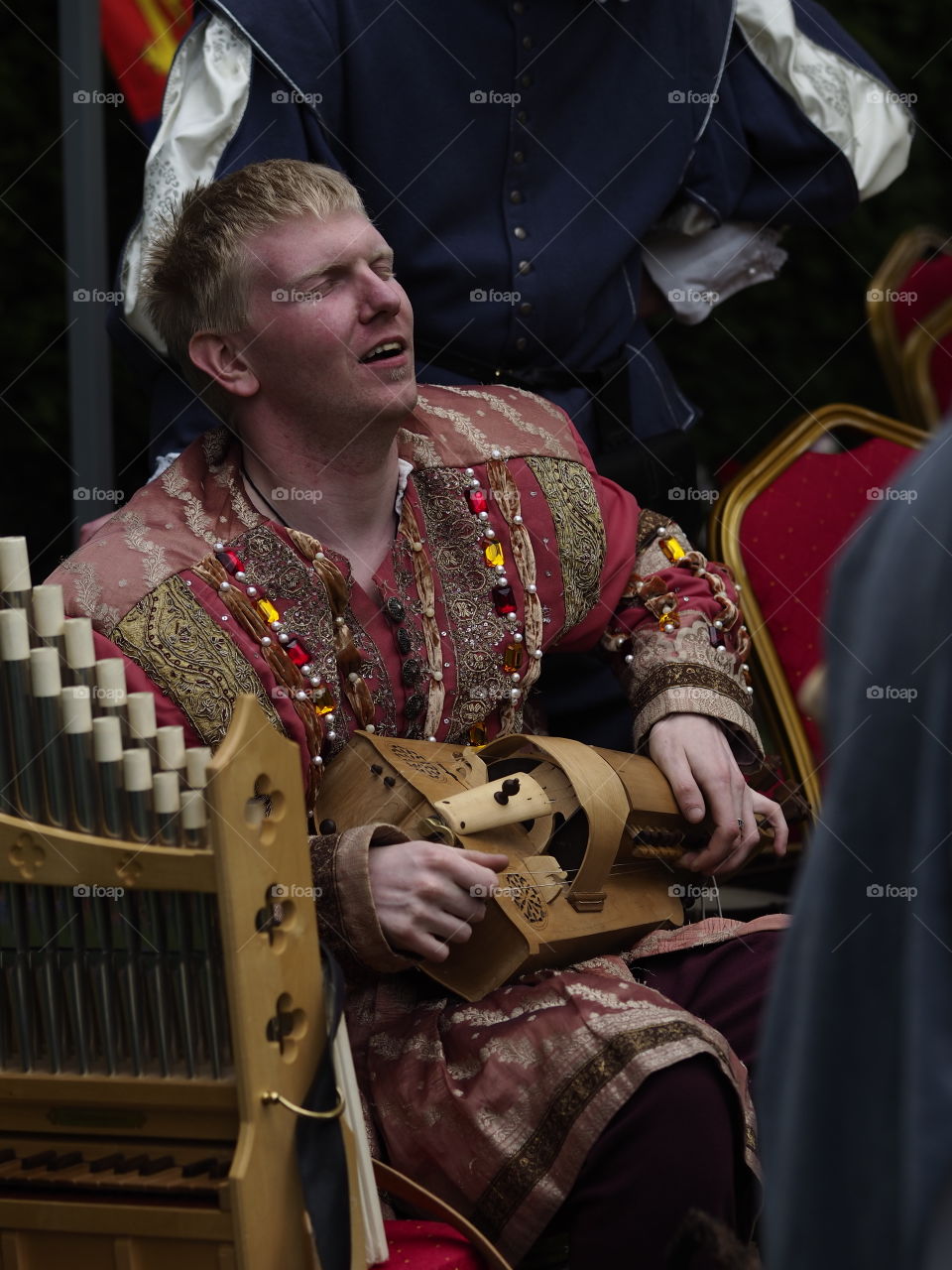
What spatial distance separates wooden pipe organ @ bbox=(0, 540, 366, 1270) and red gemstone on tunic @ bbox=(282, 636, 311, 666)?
1.29 feet

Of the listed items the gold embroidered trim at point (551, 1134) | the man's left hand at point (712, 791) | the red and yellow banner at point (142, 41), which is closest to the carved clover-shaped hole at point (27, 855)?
the gold embroidered trim at point (551, 1134)

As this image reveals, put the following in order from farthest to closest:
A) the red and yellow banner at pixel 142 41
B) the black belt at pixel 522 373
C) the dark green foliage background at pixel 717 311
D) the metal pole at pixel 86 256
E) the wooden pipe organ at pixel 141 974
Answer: the dark green foliage background at pixel 717 311, the red and yellow banner at pixel 142 41, the metal pole at pixel 86 256, the black belt at pixel 522 373, the wooden pipe organ at pixel 141 974

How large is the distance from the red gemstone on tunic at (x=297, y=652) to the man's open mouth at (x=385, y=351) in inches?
13.7

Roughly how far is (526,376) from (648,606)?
1.63 ft

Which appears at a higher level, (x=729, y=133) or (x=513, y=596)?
(x=729, y=133)

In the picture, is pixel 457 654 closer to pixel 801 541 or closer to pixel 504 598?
pixel 504 598

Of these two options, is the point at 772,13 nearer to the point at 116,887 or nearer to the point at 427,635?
the point at 427,635

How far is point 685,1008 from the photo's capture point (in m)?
2.04

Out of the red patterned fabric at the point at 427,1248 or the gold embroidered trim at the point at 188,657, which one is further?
the gold embroidered trim at the point at 188,657

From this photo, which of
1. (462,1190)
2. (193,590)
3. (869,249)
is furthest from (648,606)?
(869,249)

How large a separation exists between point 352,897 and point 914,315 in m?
1.93

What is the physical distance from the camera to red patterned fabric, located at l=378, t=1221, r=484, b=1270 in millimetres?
1674

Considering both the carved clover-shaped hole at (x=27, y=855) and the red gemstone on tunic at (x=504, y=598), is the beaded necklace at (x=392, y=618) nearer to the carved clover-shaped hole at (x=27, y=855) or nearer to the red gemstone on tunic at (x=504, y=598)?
the red gemstone on tunic at (x=504, y=598)

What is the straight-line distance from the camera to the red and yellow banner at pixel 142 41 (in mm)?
3061
